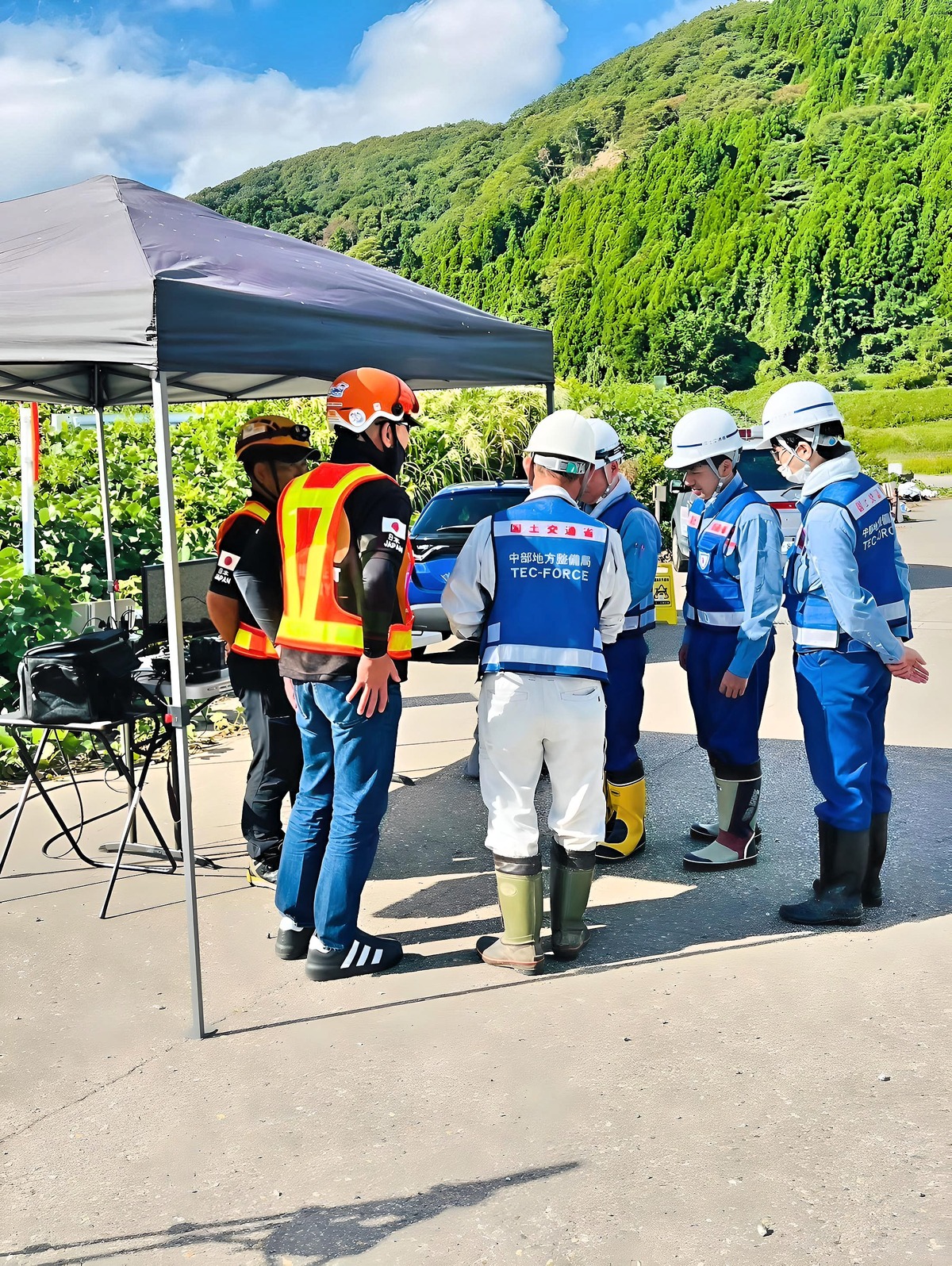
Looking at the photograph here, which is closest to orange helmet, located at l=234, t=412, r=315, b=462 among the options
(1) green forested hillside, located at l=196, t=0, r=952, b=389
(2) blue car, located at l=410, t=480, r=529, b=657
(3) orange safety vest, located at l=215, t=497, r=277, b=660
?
(3) orange safety vest, located at l=215, t=497, r=277, b=660

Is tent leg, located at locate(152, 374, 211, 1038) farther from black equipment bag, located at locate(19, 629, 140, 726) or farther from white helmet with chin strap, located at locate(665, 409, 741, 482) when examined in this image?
white helmet with chin strap, located at locate(665, 409, 741, 482)

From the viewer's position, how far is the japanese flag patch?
3889 millimetres

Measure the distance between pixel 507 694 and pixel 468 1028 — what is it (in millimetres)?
1100

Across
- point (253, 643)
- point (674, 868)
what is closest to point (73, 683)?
point (253, 643)

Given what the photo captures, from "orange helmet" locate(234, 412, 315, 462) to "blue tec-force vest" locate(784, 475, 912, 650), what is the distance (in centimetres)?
208

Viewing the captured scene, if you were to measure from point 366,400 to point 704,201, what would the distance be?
365 feet

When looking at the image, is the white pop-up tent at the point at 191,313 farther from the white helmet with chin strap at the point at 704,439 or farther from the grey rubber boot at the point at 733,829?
the grey rubber boot at the point at 733,829

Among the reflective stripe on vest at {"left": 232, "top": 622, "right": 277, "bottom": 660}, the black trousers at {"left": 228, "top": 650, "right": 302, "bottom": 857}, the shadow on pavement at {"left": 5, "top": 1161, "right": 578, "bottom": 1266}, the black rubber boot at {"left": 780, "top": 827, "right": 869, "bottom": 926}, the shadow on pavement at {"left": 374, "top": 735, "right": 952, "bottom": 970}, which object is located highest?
the reflective stripe on vest at {"left": 232, "top": 622, "right": 277, "bottom": 660}

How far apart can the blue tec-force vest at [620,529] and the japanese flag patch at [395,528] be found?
1617 mm

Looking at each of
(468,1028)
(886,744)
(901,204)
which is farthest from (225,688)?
(901,204)

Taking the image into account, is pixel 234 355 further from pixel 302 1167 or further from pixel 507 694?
pixel 302 1167

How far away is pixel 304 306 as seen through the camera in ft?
13.8

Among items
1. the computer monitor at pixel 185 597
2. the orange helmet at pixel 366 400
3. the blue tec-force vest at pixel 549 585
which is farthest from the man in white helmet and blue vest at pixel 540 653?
the computer monitor at pixel 185 597

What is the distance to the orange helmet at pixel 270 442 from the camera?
192 inches
